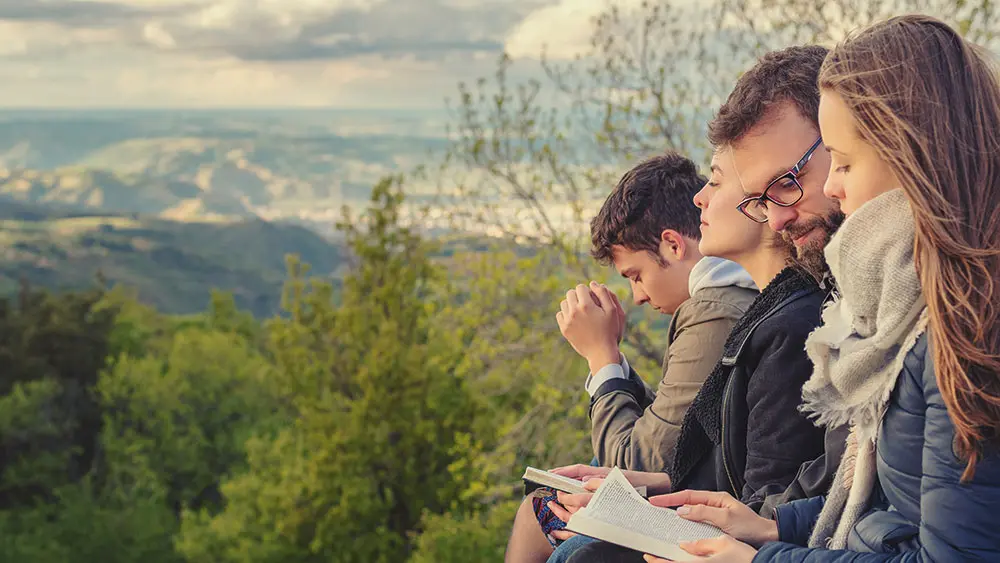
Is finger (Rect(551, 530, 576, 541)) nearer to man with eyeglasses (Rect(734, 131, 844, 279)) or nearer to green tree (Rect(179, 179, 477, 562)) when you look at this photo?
man with eyeglasses (Rect(734, 131, 844, 279))

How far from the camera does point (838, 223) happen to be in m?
2.32

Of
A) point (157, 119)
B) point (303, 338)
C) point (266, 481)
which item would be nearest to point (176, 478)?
point (266, 481)

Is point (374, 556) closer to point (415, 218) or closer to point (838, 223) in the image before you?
point (415, 218)

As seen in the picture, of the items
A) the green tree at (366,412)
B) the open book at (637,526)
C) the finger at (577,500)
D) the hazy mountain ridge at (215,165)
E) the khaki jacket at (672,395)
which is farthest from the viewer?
the hazy mountain ridge at (215,165)

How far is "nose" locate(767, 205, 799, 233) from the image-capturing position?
239 cm

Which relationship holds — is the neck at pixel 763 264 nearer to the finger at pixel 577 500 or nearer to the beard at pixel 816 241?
the beard at pixel 816 241

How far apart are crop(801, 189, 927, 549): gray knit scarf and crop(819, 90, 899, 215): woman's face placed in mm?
38

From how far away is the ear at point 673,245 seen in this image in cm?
321

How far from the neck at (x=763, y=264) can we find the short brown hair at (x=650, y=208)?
1.74 ft

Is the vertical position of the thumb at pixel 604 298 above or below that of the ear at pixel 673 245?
below

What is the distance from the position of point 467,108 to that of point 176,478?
3228cm

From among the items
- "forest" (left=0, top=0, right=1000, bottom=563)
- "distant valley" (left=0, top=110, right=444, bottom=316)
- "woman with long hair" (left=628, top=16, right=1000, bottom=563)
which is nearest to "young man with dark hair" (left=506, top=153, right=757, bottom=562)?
"woman with long hair" (left=628, top=16, right=1000, bottom=563)

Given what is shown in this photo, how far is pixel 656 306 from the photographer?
3318 millimetres

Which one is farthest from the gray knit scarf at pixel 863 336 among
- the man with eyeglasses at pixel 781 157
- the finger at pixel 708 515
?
the man with eyeglasses at pixel 781 157
